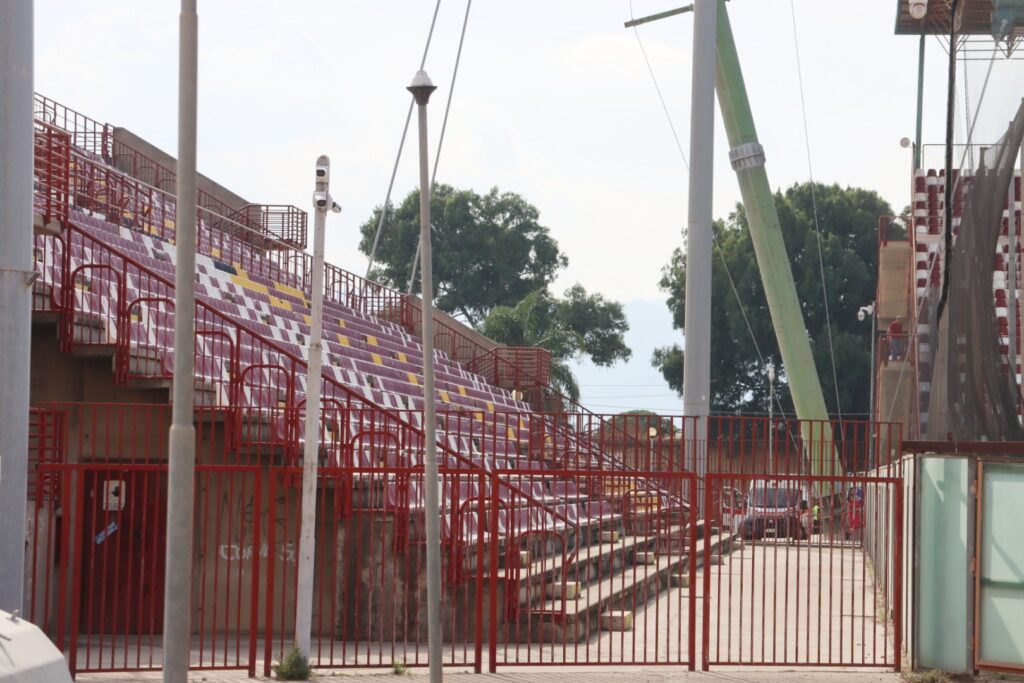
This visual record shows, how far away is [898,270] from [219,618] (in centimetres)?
3594

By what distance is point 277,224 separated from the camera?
41.8 meters

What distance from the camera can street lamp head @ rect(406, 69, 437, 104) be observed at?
37.1ft

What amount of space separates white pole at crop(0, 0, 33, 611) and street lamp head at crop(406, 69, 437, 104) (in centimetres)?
312

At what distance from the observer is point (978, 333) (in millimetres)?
14234

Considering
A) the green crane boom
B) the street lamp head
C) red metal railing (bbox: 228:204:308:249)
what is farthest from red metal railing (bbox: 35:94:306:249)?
the street lamp head

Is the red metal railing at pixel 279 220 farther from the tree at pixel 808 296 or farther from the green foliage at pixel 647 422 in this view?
the tree at pixel 808 296

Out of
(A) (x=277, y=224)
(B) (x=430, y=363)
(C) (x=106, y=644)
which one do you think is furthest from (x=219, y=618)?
(A) (x=277, y=224)

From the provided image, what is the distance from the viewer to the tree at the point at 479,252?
233ft

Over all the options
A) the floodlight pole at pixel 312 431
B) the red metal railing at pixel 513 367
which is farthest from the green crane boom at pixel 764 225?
the floodlight pole at pixel 312 431

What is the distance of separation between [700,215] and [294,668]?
38.2ft

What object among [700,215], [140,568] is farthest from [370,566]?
[700,215]

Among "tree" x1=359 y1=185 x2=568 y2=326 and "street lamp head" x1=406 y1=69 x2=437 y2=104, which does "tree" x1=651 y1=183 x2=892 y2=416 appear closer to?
"tree" x1=359 y1=185 x2=568 y2=326

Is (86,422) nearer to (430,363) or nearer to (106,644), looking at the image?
(106,644)

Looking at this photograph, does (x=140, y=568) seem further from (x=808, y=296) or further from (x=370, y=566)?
Answer: (x=808, y=296)
